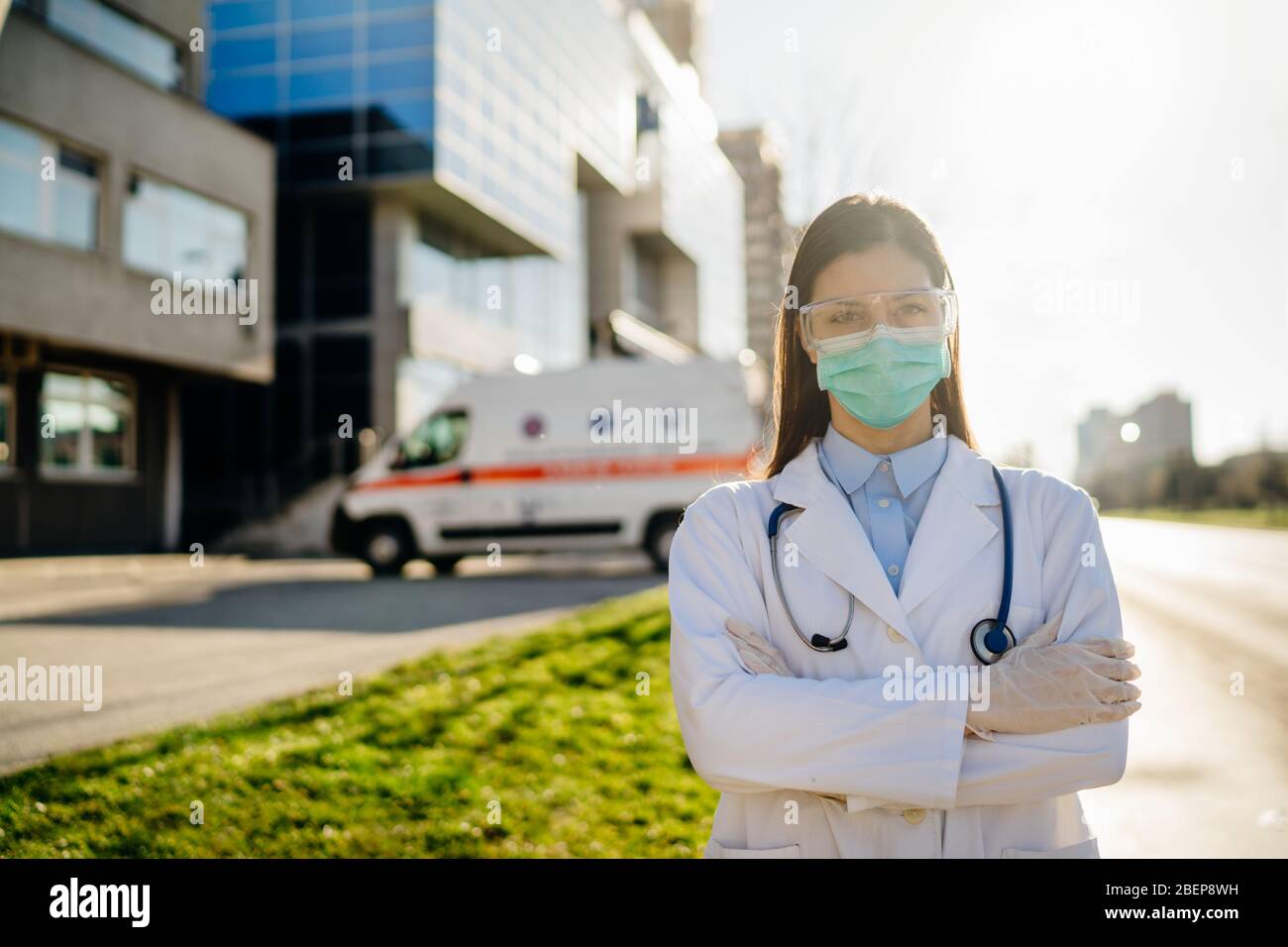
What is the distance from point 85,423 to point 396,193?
401 inches

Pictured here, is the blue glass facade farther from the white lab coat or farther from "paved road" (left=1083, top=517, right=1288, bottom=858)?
the white lab coat

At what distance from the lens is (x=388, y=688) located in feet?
20.3

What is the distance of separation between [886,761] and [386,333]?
26.4m

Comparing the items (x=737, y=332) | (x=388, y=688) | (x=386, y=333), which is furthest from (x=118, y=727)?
(x=737, y=332)

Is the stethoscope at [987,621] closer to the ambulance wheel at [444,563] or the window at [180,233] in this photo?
the ambulance wheel at [444,563]

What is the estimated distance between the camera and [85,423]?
1995 centimetres

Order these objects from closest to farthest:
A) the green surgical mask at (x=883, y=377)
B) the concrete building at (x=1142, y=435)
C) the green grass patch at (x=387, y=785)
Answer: the green surgical mask at (x=883, y=377), the green grass patch at (x=387, y=785), the concrete building at (x=1142, y=435)

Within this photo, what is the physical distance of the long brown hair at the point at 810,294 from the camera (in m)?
2.05

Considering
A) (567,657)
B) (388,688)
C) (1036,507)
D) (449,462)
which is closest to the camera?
(1036,507)

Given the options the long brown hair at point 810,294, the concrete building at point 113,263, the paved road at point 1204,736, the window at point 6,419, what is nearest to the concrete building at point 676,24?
the concrete building at point 113,263

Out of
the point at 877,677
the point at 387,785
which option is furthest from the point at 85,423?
the point at 877,677

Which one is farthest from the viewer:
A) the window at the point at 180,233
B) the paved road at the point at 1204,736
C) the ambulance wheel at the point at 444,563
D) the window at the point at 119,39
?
the window at the point at 180,233

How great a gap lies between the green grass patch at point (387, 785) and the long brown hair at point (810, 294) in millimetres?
2198
